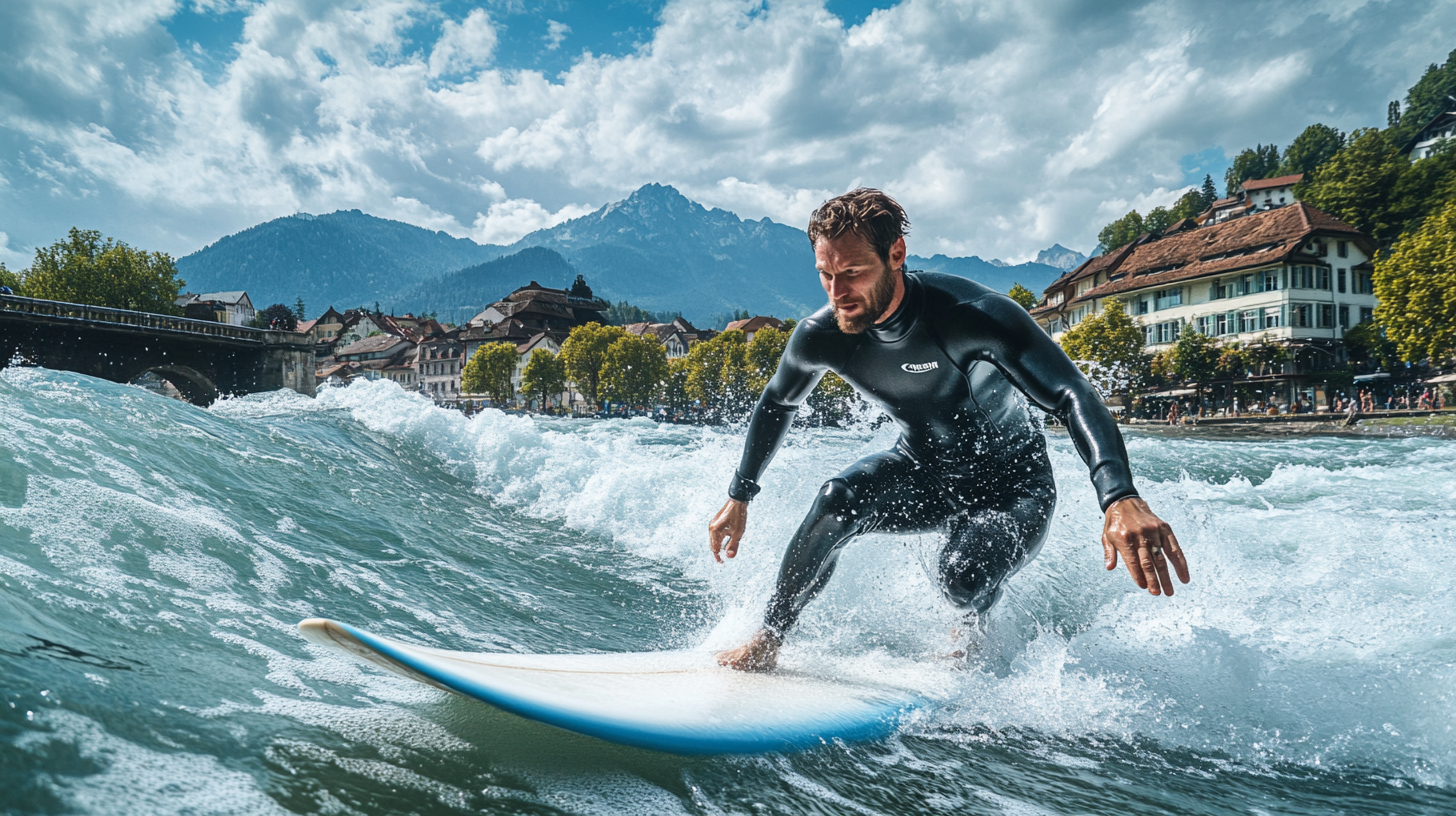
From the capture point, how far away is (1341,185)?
188ft

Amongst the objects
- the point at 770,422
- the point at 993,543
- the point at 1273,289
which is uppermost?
the point at 1273,289

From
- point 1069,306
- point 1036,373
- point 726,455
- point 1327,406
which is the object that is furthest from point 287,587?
point 1069,306

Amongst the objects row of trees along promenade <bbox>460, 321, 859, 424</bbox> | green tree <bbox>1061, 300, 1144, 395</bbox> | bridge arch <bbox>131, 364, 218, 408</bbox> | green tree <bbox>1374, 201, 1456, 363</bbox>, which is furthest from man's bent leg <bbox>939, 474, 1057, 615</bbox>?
row of trees along promenade <bbox>460, 321, 859, 424</bbox>

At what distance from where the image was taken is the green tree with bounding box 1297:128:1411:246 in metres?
55.4

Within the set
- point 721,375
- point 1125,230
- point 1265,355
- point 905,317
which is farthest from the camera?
point 1125,230

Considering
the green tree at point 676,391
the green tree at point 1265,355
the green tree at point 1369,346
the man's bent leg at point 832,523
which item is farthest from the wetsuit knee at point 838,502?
the green tree at point 676,391

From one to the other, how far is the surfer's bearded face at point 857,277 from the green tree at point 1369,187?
69848 millimetres

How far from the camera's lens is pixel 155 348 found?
33.2 meters

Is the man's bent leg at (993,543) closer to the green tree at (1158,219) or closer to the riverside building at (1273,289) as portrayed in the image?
the riverside building at (1273,289)

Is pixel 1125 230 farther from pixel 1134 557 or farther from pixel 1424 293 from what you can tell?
pixel 1134 557

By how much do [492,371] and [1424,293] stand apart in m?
79.6

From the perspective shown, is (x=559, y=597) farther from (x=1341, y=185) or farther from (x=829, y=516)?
(x=1341, y=185)

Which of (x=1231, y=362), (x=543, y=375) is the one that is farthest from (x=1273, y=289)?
(x=543, y=375)

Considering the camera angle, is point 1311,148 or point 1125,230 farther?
point 1125,230
